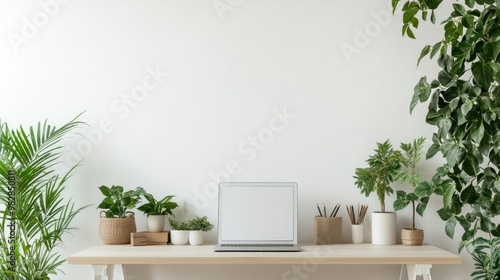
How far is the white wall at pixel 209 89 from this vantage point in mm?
3055

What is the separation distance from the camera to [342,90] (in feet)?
10.1

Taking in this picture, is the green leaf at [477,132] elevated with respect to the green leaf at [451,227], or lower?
elevated

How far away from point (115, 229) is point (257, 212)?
0.70 m

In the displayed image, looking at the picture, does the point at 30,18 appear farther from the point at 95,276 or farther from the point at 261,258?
the point at 261,258

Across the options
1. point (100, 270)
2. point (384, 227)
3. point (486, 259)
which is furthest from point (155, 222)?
point (486, 259)

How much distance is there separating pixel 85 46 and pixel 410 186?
1.86 meters

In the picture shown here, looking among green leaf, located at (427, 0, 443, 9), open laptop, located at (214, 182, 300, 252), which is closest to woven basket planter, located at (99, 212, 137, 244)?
open laptop, located at (214, 182, 300, 252)

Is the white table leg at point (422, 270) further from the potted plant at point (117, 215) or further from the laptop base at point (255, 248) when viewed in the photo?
the potted plant at point (117, 215)

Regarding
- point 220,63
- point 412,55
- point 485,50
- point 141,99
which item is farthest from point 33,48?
point 485,50

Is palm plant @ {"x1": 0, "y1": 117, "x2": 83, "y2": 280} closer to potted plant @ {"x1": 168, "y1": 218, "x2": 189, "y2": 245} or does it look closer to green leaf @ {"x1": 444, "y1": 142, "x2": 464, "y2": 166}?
potted plant @ {"x1": 168, "y1": 218, "x2": 189, "y2": 245}

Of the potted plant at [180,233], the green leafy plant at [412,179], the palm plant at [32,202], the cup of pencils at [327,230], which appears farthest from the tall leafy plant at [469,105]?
the palm plant at [32,202]

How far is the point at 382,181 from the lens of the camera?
115 inches

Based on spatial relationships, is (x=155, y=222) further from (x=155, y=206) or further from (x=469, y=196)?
(x=469, y=196)

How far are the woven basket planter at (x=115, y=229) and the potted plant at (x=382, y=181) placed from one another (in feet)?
3.82
